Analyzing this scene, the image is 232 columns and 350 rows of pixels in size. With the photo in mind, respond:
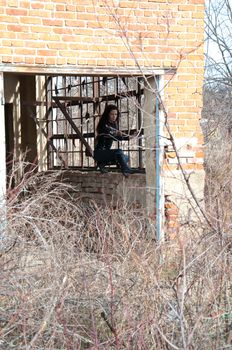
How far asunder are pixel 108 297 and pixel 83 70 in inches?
139

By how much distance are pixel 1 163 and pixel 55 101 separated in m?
5.36

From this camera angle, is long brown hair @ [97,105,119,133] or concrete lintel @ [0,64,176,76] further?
long brown hair @ [97,105,119,133]

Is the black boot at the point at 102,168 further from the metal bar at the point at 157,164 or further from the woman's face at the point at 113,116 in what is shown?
the metal bar at the point at 157,164

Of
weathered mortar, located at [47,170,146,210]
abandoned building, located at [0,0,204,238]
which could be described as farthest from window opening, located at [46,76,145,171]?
abandoned building, located at [0,0,204,238]

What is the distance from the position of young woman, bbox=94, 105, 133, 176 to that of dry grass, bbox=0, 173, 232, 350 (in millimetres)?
4474

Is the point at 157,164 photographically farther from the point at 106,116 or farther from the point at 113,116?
the point at 106,116

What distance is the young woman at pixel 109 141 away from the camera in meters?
10.4

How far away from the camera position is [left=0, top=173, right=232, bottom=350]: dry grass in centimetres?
426

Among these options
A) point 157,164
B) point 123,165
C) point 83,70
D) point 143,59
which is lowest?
point 123,165

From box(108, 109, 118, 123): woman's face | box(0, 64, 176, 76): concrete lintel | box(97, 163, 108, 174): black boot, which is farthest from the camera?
box(97, 163, 108, 174): black boot

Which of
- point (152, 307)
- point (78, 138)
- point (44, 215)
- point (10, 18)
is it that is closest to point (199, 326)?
point (152, 307)

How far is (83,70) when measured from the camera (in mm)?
7734

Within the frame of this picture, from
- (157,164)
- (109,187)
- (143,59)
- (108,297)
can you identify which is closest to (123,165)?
(109,187)

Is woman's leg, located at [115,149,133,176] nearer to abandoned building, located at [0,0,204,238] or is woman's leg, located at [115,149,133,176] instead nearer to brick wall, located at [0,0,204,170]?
abandoned building, located at [0,0,204,238]
